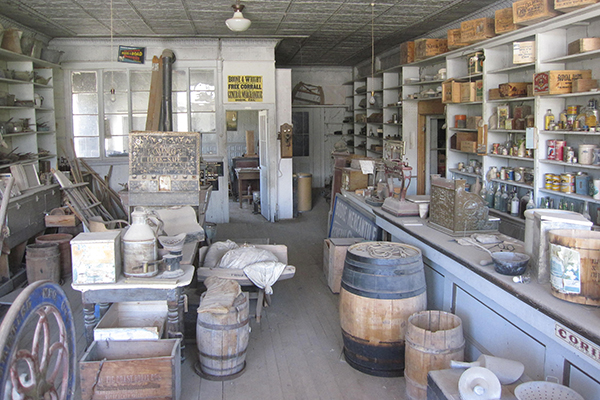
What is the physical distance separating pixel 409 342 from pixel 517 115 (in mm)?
3830

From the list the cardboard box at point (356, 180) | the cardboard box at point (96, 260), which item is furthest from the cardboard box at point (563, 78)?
the cardboard box at point (96, 260)

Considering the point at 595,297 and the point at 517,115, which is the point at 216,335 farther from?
the point at 517,115

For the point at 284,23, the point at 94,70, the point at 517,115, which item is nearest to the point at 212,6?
the point at 284,23

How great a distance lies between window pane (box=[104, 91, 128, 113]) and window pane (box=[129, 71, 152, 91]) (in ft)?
0.76

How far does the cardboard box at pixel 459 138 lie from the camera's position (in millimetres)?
6863

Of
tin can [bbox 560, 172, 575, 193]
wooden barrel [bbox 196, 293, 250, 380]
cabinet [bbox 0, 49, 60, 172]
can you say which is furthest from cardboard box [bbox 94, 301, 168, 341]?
tin can [bbox 560, 172, 575, 193]

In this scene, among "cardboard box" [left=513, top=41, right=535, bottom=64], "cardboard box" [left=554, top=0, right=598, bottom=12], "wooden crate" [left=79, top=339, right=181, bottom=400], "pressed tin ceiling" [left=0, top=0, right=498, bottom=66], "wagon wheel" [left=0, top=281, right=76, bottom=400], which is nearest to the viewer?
"wagon wheel" [left=0, top=281, right=76, bottom=400]

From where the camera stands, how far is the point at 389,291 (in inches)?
131

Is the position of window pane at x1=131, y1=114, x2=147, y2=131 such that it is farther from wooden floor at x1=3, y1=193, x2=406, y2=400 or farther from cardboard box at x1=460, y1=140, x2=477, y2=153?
cardboard box at x1=460, y1=140, x2=477, y2=153

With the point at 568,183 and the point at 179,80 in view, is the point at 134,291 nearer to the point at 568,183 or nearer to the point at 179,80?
the point at 568,183

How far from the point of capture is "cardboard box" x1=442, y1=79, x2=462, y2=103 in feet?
22.7

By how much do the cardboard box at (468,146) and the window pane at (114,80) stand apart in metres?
5.67

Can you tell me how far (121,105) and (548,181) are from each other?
688 cm

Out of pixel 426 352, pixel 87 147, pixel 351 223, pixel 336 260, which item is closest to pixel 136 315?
pixel 426 352
